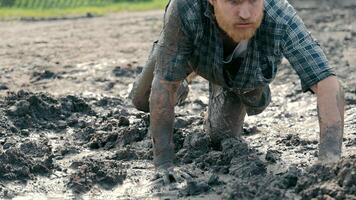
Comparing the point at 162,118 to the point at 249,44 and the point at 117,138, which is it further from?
the point at 117,138

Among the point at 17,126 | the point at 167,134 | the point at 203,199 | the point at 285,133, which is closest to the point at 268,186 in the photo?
the point at 203,199

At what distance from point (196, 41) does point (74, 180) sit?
123 cm

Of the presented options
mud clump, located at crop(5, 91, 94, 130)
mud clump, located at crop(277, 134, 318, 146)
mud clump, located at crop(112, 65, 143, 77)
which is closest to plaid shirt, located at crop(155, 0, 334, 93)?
mud clump, located at crop(277, 134, 318, 146)

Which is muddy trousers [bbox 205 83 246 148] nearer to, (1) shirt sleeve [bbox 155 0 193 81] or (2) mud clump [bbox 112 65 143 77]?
(1) shirt sleeve [bbox 155 0 193 81]

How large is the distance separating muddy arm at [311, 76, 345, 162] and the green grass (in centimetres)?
898

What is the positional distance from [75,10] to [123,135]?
26.6 feet

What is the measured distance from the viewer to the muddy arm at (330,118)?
594 centimetres

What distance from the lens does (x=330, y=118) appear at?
5996 mm

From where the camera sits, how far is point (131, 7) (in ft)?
51.9

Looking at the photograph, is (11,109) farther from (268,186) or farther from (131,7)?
(131,7)

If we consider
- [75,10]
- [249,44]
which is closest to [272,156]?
[249,44]

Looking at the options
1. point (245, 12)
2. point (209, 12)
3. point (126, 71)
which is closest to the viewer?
point (245, 12)

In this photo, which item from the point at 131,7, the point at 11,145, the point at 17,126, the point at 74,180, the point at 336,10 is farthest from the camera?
the point at 131,7

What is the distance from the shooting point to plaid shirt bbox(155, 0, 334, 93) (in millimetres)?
6121
